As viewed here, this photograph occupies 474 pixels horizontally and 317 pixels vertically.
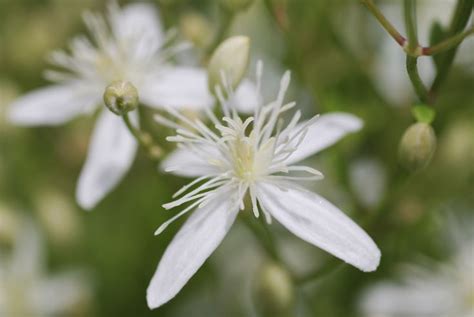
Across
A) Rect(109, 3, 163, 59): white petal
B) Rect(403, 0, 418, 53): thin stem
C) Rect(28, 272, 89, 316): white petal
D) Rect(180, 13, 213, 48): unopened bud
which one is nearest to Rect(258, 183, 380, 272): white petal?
Rect(403, 0, 418, 53): thin stem

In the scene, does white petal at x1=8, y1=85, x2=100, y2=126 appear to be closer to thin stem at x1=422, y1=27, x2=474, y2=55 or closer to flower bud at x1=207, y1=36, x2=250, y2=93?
flower bud at x1=207, y1=36, x2=250, y2=93

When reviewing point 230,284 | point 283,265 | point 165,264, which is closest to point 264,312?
point 283,265

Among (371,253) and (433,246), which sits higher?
(371,253)

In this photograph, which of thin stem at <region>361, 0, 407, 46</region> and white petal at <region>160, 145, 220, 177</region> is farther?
white petal at <region>160, 145, 220, 177</region>

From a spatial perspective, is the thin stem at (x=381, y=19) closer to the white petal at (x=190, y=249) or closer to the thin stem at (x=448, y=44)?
the thin stem at (x=448, y=44)

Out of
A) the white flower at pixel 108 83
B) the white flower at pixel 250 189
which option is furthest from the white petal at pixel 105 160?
the white flower at pixel 250 189

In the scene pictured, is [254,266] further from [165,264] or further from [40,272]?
[165,264]
